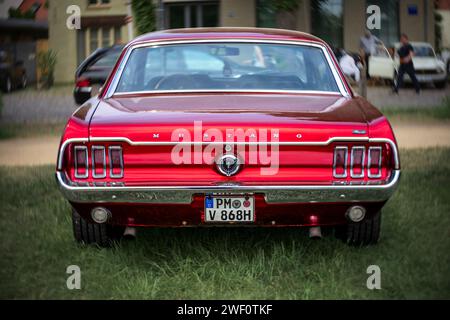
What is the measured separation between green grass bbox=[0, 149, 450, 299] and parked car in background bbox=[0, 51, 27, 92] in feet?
37.2

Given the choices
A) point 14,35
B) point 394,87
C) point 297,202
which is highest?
point 297,202

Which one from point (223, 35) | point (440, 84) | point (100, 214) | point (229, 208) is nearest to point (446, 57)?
point (440, 84)

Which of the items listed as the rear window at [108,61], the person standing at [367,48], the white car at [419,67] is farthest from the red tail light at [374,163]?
the white car at [419,67]

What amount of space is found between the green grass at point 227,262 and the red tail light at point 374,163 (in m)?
0.64

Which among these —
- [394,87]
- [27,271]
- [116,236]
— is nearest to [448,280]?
[116,236]

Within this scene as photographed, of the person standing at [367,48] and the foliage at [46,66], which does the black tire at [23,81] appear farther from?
the person standing at [367,48]

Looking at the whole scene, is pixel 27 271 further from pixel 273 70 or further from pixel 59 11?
pixel 59 11

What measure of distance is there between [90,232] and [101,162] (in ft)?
2.81

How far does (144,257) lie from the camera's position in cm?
512

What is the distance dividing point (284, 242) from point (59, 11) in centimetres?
A: 2780

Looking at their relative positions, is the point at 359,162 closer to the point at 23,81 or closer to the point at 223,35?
the point at 223,35

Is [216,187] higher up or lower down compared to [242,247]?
higher up

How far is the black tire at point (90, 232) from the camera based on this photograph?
5125mm

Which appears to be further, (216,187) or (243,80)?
(243,80)
